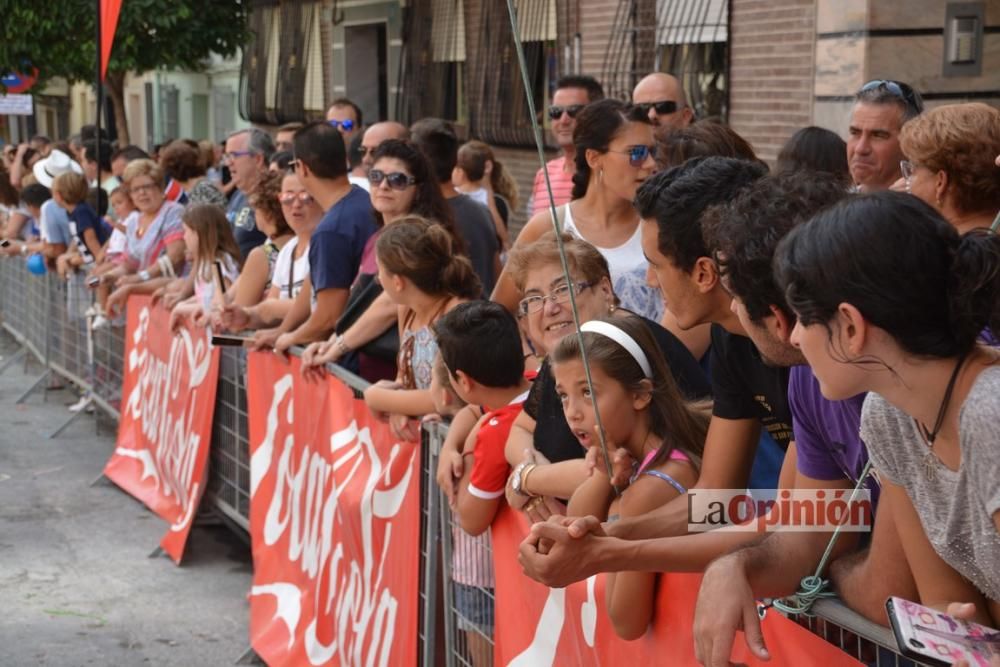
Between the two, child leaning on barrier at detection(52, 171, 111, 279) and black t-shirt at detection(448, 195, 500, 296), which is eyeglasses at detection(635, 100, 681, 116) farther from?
child leaning on barrier at detection(52, 171, 111, 279)

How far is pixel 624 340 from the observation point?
3.30 m

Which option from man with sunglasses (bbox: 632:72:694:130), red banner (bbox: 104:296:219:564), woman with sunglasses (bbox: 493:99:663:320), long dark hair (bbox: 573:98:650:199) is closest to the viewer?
woman with sunglasses (bbox: 493:99:663:320)

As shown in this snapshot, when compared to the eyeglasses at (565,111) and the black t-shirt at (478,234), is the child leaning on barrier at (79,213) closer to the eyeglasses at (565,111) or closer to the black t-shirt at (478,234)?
the eyeglasses at (565,111)

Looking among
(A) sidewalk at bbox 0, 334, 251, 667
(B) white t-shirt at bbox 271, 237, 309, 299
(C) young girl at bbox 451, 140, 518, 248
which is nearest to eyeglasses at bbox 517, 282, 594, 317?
(A) sidewalk at bbox 0, 334, 251, 667

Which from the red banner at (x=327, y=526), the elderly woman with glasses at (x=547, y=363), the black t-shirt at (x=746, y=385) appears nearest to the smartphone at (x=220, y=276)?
the red banner at (x=327, y=526)

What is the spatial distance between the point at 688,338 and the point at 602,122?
126cm

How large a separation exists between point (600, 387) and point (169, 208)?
7.17 meters

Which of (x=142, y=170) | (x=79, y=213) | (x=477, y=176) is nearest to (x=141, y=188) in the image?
(x=142, y=170)

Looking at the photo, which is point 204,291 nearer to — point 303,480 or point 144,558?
point 144,558

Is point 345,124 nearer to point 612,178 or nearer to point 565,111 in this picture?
point 565,111

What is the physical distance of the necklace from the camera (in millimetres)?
2195

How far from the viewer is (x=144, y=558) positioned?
7.59m

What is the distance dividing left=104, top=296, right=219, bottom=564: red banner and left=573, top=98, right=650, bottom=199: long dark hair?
9.46 feet

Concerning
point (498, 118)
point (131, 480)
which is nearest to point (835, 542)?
point (131, 480)
